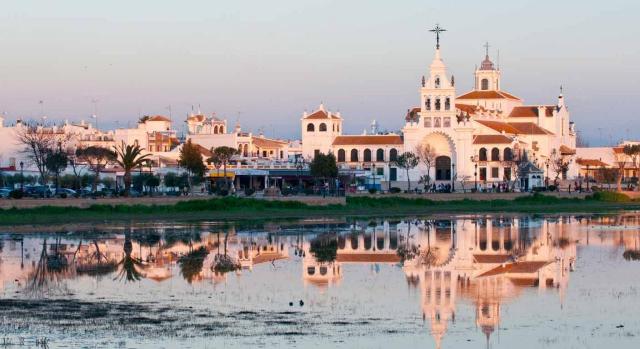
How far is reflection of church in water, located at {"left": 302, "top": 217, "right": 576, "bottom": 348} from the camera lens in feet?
87.2

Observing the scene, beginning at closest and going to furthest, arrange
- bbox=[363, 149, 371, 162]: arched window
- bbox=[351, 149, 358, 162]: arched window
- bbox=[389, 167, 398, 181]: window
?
bbox=[389, 167, 398, 181]: window
bbox=[363, 149, 371, 162]: arched window
bbox=[351, 149, 358, 162]: arched window

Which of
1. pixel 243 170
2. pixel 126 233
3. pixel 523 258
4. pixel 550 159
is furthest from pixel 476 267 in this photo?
pixel 550 159

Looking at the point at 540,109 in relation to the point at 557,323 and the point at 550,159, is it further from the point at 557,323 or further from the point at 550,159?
the point at 557,323

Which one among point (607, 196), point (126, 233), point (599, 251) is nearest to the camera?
point (599, 251)

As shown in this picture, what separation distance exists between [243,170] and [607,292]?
78.8 meters

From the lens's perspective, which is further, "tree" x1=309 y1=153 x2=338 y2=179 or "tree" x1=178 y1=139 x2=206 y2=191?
"tree" x1=309 y1=153 x2=338 y2=179

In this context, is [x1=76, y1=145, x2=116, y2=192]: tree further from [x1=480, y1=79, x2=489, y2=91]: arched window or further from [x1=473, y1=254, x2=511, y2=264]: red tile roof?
[x1=473, y1=254, x2=511, y2=264]: red tile roof

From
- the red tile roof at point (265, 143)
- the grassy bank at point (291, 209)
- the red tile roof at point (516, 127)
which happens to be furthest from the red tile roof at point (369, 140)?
the grassy bank at point (291, 209)

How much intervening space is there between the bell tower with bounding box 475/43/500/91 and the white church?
395 centimetres

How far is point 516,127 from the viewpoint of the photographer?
123m

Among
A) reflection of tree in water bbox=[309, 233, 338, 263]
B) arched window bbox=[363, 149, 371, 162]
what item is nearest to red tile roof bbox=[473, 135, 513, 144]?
arched window bbox=[363, 149, 371, 162]

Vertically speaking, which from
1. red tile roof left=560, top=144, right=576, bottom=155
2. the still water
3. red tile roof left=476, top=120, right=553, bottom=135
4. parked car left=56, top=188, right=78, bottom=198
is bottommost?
the still water

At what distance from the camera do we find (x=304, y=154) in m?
121

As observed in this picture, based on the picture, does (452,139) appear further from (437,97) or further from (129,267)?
(129,267)
